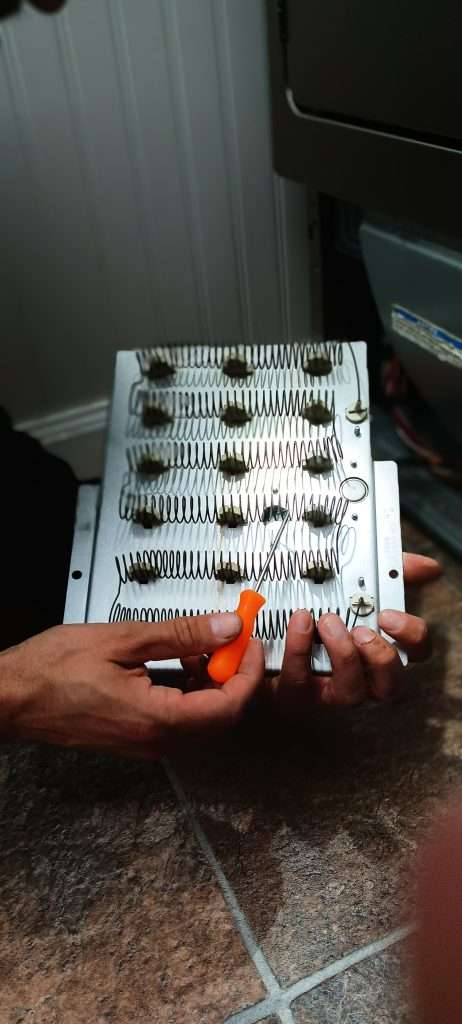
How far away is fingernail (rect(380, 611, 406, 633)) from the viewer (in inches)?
25.1

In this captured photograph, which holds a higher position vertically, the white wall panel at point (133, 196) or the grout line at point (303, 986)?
the white wall panel at point (133, 196)

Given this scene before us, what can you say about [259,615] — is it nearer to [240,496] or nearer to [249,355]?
[240,496]

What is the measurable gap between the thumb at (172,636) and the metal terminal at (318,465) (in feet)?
0.62

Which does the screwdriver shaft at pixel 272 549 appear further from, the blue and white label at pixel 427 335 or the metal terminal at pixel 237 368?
the blue and white label at pixel 427 335

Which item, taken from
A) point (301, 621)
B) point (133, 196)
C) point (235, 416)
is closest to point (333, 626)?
point (301, 621)

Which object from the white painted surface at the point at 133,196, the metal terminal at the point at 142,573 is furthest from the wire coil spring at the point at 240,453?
the white painted surface at the point at 133,196

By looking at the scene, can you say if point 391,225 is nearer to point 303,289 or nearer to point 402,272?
point 402,272

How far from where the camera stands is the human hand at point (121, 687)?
57 cm

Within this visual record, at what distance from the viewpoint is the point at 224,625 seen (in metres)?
0.58

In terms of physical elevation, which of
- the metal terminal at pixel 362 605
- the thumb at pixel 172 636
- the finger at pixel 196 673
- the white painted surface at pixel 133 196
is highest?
the white painted surface at pixel 133 196

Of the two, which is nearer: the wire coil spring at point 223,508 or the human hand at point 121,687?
the human hand at point 121,687

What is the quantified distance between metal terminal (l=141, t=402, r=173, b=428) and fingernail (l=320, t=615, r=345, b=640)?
262 millimetres

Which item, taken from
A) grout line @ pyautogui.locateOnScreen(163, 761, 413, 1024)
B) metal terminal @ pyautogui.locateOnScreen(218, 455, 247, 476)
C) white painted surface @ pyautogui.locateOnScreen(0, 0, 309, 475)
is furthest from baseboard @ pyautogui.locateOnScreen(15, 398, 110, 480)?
grout line @ pyautogui.locateOnScreen(163, 761, 413, 1024)

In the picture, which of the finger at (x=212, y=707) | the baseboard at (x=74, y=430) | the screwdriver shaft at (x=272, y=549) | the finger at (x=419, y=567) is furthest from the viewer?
the baseboard at (x=74, y=430)
